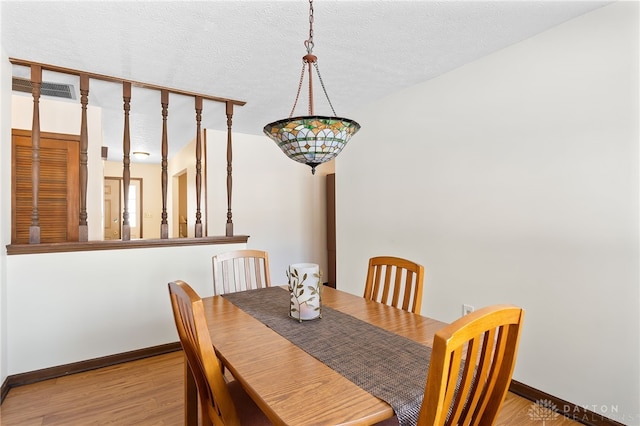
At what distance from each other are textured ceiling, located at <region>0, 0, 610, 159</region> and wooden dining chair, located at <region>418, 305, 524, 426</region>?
5.43ft

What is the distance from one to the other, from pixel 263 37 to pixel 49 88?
2.13 meters

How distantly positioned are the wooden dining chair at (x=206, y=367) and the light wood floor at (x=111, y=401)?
0.84 metres

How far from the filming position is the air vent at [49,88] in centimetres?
274

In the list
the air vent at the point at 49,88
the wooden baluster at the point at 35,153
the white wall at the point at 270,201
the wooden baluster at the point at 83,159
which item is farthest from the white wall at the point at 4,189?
the white wall at the point at 270,201

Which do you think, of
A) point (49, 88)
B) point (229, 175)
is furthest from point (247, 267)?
point (49, 88)

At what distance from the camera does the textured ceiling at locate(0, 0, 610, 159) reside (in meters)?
1.78

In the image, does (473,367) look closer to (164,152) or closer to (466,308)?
(466,308)

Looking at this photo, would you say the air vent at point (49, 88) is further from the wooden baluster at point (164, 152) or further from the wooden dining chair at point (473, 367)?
the wooden dining chair at point (473, 367)

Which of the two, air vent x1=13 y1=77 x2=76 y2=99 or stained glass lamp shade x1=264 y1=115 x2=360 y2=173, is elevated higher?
air vent x1=13 y1=77 x2=76 y2=99

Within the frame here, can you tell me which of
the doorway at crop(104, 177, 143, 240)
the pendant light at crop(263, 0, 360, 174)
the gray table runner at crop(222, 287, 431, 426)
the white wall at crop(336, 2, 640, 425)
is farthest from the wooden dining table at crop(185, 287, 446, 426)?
the doorway at crop(104, 177, 143, 240)

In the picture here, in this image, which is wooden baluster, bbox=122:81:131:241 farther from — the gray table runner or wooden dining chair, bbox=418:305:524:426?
wooden dining chair, bbox=418:305:524:426

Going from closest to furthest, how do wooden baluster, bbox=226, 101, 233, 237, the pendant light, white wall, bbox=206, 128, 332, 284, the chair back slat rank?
the chair back slat → the pendant light → wooden baluster, bbox=226, 101, 233, 237 → white wall, bbox=206, 128, 332, 284

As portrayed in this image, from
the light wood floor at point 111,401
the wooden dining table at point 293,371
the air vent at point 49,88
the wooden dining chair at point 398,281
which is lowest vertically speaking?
the light wood floor at point 111,401

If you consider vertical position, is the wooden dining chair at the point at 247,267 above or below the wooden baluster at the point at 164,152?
below
